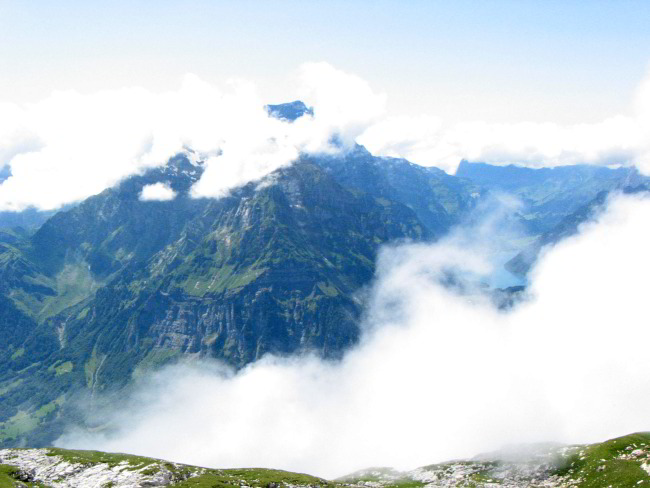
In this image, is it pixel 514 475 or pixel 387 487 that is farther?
pixel 387 487

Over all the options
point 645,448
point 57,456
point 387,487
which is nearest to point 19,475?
point 57,456

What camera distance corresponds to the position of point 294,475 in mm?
162750

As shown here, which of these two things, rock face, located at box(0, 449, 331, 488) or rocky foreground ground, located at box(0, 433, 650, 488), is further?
rock face, located at box(0, 449, 331, 488)

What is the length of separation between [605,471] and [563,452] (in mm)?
29143

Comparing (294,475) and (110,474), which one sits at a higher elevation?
(110,474)

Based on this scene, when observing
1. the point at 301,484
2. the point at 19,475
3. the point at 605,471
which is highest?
the point at 19,475

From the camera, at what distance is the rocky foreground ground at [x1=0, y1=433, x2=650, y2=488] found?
137 m

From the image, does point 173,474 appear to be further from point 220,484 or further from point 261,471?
point 261,471

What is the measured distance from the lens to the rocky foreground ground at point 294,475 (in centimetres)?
13662

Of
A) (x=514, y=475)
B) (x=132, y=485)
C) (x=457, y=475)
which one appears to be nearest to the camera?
(x=132, y=485)

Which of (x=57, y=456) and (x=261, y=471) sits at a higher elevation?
(x=57, y=456)

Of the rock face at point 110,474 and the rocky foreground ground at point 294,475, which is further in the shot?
the rock face at point 110,474

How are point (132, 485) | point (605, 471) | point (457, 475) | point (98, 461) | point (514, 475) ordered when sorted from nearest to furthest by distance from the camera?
point (132, 485)
point (605, 471)
point (98, 461)
point (514, 475)
point (457, 475)

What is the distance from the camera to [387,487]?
18362 cm
